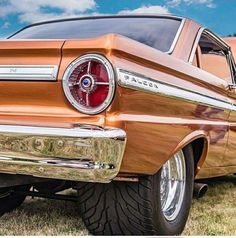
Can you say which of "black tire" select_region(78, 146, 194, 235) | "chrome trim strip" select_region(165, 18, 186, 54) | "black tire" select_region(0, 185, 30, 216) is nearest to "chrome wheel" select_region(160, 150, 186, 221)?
"black tire" select_region(78, 146, 194, 235)

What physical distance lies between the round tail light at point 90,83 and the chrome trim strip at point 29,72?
83mm

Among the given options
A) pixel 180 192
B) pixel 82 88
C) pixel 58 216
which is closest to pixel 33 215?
pixel 58 216

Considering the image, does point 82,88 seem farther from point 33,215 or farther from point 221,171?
point 221,171

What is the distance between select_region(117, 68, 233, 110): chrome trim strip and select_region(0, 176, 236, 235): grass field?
908mm

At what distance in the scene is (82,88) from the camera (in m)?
2.81

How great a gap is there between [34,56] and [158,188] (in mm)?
1055

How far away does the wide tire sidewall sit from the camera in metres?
3.23

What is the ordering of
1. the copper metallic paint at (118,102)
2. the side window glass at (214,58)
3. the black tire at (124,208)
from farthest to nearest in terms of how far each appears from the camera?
the side window glass at (214,58)
the black tire at (124,208)
the copper metallic paint at (118,102)

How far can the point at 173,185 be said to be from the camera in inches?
150

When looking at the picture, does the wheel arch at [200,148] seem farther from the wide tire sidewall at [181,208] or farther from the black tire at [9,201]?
the black tire at [9,201]

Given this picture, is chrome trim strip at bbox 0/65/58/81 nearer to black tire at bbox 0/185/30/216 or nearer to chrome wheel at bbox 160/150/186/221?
chrome wheel at bbox 160/150/186/221

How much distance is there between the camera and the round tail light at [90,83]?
2795 millimetres

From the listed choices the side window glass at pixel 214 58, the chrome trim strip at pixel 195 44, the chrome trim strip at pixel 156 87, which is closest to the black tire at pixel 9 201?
the chrome trim strip at pixel 156 87

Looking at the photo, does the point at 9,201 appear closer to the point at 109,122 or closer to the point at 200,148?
the point at 200,148
